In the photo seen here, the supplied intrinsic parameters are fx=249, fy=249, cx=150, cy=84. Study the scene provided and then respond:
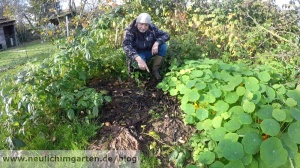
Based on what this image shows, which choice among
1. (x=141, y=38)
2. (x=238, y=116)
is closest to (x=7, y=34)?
(x=141, y=38)

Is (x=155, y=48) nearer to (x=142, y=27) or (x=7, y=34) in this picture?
(x=142, y=27)

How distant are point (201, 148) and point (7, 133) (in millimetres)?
1949

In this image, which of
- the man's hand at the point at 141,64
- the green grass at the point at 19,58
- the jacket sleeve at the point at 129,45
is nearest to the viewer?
the man's hand at the point at 141,64

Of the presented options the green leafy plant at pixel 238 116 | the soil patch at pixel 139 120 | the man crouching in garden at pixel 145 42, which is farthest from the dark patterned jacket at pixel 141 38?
the green leafy plant at pixel 238 116

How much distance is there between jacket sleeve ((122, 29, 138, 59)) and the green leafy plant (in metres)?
0.71

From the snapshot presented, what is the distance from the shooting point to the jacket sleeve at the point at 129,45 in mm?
3336

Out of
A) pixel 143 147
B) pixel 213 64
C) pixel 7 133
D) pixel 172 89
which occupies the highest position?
pixel 213 64

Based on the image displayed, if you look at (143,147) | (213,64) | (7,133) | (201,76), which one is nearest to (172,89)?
(201,76)

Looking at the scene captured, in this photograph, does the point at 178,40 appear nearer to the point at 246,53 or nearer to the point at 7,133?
the point at 246,53

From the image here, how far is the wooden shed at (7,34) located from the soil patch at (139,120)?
66.6 ft

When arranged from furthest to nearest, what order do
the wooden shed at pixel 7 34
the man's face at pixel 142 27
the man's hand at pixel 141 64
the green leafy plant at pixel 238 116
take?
the wooden shed at pixel 7 34, the man's face at pixel 142 27, the man's hand at pixel 141 64, the green leafy plant at pixel 238 116

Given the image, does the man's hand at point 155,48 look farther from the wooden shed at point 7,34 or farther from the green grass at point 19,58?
the wooden shed at point 7,34

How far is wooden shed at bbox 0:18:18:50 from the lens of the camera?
20211 mm

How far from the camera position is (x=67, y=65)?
2971mm
